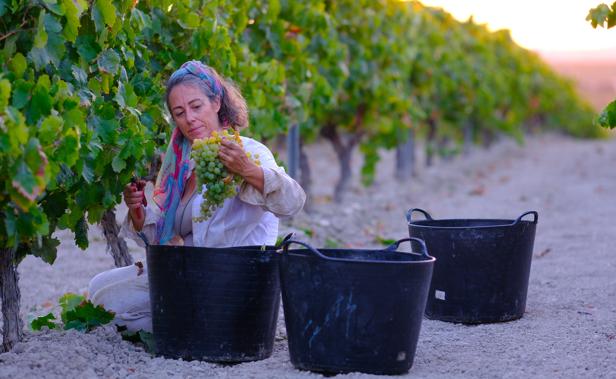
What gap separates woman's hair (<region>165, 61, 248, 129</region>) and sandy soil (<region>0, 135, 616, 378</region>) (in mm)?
1023

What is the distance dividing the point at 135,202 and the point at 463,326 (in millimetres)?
1740

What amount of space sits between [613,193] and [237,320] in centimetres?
1056

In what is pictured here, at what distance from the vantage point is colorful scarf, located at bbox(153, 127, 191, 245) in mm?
3943

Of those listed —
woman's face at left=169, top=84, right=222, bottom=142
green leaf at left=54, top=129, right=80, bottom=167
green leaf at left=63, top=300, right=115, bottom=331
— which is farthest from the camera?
green leaf at left=63, top=300, right=115, bottom=331

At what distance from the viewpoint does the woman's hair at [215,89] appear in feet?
12.9

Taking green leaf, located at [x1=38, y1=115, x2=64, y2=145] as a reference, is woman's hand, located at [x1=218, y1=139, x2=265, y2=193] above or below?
below

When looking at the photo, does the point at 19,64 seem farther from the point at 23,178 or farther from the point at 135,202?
the point at 135,202

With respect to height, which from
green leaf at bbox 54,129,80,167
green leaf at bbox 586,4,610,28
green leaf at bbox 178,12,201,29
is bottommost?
green leaf at bbox 54,129,80,167

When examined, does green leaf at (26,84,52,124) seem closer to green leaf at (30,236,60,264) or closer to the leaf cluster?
green leaf at (30,236,60,264)

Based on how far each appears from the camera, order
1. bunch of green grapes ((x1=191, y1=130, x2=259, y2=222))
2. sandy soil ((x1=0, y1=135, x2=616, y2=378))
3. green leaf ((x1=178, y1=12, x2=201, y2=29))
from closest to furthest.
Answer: bunch of green grapes ((x1=191, y1=130, x2=259, y2=222)) < sandy soil ((x1=0, y1=135, x2=616, y2=378)) < green leaf ((x1=178, y1=12, x2=201, y2=29))

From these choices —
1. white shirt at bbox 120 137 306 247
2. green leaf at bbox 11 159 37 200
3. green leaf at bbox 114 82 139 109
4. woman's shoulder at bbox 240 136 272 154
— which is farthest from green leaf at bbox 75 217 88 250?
green leaf at bbox 11 159 37 200

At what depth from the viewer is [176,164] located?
3971 millimetres

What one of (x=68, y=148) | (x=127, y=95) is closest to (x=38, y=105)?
(x=68, y=148)

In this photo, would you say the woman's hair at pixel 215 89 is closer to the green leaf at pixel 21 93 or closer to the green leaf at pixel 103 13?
the green leaf at pixel 103 13
